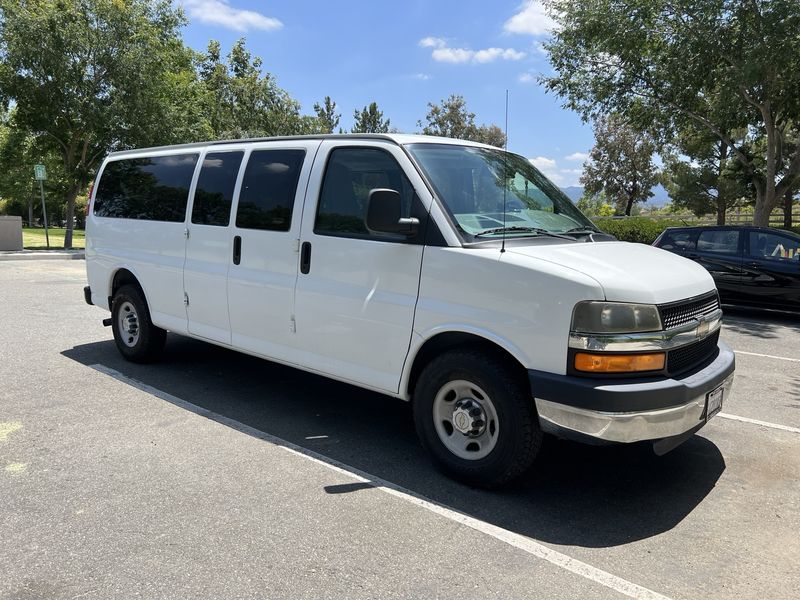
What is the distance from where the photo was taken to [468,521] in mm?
3414

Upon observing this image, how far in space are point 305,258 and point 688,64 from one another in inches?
562

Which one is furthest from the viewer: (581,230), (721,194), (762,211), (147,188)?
(721,194)

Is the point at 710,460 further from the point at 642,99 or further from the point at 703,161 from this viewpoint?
the point at 703,161

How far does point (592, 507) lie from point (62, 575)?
9.13 ft

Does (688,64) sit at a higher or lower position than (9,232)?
higher

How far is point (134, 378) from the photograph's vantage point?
600 cm

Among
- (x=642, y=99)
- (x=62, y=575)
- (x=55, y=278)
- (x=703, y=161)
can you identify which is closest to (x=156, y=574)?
(x=62, y=575)

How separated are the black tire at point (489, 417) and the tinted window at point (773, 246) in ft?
29.5

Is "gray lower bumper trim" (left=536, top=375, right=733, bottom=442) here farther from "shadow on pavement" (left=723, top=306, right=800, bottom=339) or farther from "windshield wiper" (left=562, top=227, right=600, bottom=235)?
"shadow on pavement" (left=723, top=306, right=800, bottom=339)

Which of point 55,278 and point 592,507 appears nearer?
point 592,507

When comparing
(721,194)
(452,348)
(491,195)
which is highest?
(721,194)

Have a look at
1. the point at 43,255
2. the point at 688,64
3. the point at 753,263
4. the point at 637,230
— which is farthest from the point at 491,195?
the point at 637,230

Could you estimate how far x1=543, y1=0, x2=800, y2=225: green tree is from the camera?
1342 centimetres

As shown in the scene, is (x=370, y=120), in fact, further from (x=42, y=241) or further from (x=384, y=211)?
(x=384, y=211)
